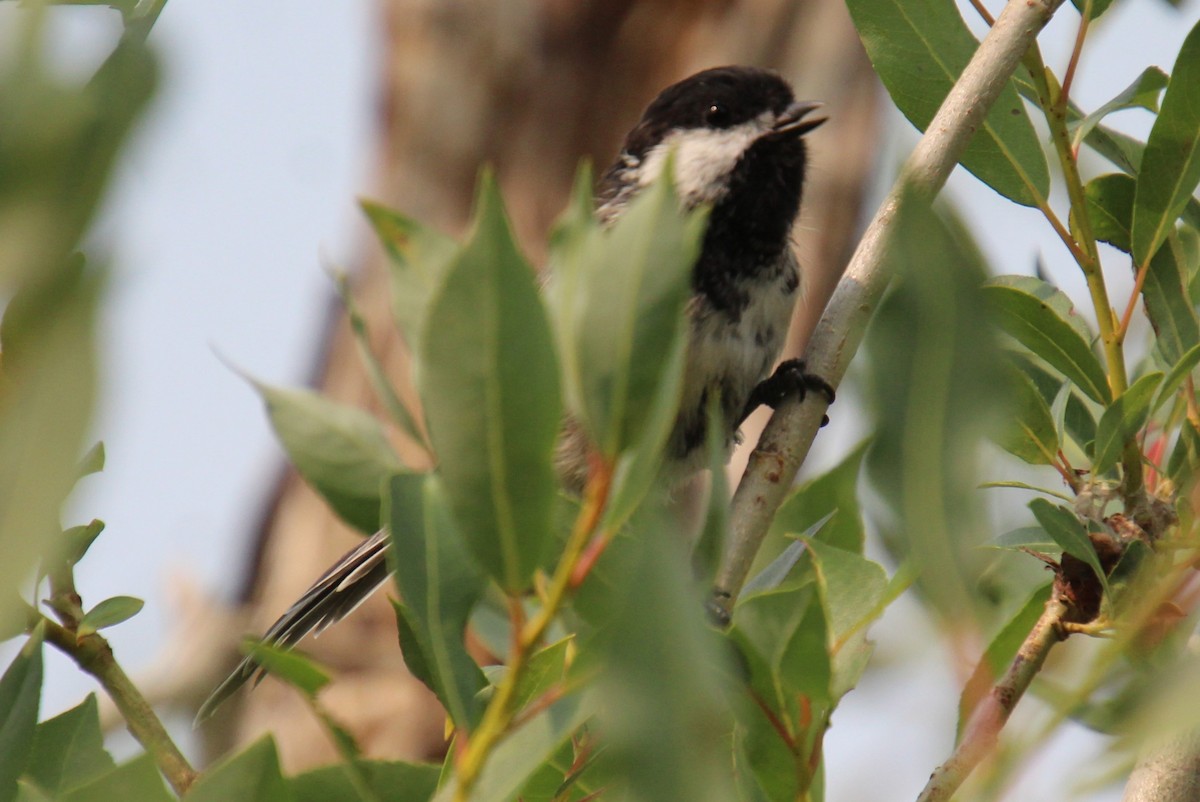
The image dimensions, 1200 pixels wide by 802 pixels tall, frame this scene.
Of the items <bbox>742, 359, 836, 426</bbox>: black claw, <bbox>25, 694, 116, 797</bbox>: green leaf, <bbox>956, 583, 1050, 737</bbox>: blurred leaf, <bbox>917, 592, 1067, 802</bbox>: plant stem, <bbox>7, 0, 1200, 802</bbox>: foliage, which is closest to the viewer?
<bbox>7, 0, 1200, 802</bbox>: foliage

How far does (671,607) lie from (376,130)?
5.07 m

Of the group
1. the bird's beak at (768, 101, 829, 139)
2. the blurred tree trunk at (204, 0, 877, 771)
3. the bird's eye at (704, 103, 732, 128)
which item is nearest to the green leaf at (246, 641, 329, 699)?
the bird's beak at (768, 101, 829, 139)

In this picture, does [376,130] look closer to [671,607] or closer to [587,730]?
[587,730]

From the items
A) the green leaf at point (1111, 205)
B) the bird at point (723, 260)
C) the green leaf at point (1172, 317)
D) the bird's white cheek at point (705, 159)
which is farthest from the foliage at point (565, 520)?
the bird's white cheek at point (705, 159)

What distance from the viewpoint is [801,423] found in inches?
51.5

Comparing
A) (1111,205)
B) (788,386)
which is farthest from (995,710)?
(788,386)

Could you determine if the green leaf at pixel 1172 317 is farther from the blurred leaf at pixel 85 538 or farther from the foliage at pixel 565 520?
the blurred leaf at pixel 85 538

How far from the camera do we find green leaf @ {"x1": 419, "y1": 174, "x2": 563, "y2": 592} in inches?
19.7

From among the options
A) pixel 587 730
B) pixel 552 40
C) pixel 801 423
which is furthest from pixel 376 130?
pixel 587 730

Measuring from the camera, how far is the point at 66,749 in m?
0.78

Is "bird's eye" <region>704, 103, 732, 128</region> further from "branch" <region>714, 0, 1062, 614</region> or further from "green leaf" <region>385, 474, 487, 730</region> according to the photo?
"green leaf" <region>385, 474, 487, 730</region>

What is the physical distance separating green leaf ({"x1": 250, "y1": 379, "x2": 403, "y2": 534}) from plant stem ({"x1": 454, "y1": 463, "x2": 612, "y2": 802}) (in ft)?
0.33

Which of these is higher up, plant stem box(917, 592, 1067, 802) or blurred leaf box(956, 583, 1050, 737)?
plant stem box(917, 592, 1067, 802)

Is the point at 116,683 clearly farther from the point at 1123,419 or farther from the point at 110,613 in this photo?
the point at 1123,419
